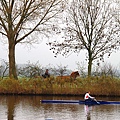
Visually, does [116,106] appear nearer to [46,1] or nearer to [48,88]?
[48,88]

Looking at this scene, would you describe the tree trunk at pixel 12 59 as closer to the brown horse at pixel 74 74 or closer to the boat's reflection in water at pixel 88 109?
the brown horse at pixel 74 74

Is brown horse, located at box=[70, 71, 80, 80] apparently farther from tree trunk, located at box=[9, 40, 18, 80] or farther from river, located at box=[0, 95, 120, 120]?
river, located at box=[0, 95, 120, 120]

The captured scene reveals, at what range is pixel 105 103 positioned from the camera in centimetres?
2744

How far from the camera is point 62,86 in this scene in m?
35.7

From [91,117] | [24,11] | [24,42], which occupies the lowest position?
[91,117]

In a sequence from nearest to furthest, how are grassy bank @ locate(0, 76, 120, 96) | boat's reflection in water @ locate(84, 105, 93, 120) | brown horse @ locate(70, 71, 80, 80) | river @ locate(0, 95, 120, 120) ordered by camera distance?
river @ locate(0, 95, 120, 120), boat's reflection in water @ locate(84, 105, 93, 120), grassy bank @ locate(0, 76, 120, 96), brown horse @ locate(70, 71, 80, 80)

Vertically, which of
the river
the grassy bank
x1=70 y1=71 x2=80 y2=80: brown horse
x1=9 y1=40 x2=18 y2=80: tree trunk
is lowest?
the river

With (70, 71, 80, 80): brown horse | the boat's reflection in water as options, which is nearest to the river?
the boat's reflection in water

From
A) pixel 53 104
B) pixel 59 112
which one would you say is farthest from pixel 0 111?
pixel 53 104

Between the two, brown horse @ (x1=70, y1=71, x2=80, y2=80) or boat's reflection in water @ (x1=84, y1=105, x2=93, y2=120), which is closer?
boat's reflection in water @ (x1=84, y1=105, x2=93, y2=120)

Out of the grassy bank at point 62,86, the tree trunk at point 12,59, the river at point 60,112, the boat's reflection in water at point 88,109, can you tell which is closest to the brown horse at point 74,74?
the grassy bank at point 62,86

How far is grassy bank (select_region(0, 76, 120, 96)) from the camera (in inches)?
1389

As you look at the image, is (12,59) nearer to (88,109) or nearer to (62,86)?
(62,86)

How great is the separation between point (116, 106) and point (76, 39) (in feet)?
52.8
